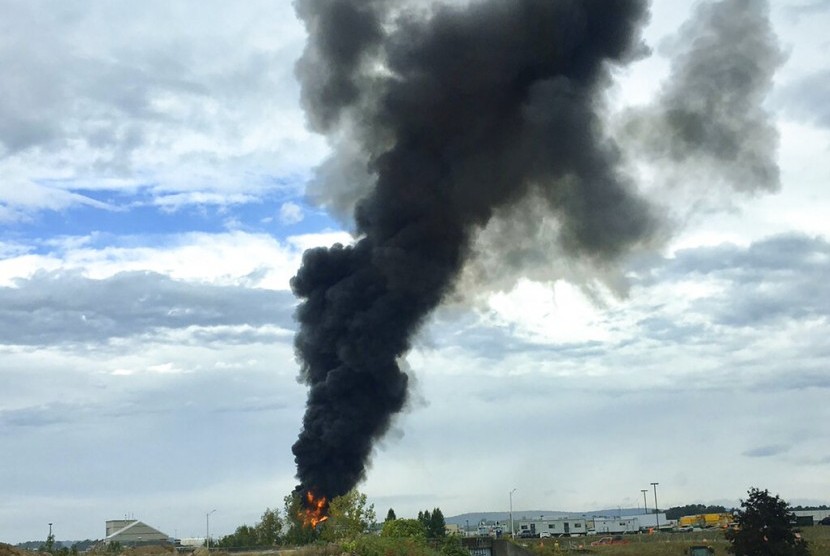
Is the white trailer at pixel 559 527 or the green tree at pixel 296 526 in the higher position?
the green tree at pixel 296 526

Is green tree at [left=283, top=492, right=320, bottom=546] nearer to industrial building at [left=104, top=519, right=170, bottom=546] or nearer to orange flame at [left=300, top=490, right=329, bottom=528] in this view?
orange flame at [left=300, top=490, right=329, bottom=528]

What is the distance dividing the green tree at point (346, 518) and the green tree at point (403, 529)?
4.72 ft

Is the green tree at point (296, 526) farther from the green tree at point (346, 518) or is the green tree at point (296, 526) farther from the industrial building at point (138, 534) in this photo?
the industrial building at point (138, 534)

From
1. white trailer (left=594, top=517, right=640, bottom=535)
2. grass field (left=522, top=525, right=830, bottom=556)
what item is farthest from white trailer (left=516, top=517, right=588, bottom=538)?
grass field (left=522, top=525, right=830, bottom=556)

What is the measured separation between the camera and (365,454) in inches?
2562

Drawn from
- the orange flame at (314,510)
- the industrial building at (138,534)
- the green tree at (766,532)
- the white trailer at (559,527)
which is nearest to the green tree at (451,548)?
the orange flame at (314,510)

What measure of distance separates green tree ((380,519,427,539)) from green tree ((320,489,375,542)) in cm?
144

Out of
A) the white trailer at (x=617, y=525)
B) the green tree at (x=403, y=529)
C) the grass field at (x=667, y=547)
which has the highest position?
the green tree at (x=403, y=529)

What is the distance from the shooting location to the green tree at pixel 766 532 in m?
60.8

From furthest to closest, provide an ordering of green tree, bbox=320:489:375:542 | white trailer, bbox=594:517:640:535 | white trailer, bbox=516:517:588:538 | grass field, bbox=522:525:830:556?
white trailer, bbox=594:517:640:535, white trailer, bbox=516:517:588:538, grass field, bbox=522:525:830:556, green tree, bbox=320:489:375:542

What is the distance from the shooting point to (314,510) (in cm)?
6325

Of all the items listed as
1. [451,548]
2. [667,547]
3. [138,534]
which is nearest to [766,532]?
[451,548]

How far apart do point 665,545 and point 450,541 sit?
36.2 m

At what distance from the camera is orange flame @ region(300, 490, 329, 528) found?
6194 cm
